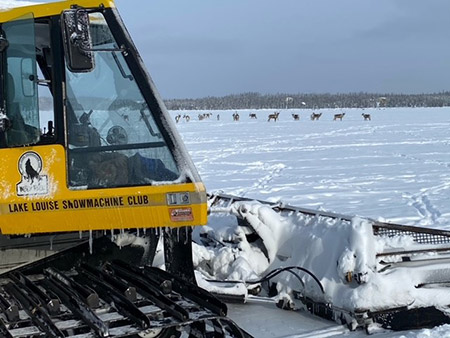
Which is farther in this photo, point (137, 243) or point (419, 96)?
point (419, 96)

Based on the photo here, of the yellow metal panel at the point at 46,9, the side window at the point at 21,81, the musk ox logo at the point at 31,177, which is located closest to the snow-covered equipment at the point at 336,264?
the musk ox logo at the point at 31,177

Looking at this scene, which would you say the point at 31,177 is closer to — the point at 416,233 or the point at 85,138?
the point at 85,138

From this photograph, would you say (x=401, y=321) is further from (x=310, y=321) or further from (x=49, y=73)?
(x=49, y=73)

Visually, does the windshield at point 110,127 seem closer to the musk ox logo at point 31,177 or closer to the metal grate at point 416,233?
the musk ox logo at point 31,177

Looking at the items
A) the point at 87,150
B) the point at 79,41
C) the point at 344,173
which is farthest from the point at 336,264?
the point at 344,173

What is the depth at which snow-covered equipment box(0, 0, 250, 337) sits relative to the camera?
3.70 m

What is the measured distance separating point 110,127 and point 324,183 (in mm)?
10526

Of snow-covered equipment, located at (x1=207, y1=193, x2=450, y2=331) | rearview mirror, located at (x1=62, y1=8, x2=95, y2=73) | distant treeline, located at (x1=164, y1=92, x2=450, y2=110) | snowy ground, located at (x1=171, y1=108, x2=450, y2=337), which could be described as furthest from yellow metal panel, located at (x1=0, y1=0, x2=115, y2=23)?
distant treeline, located at (x1=164, y1=92, x2=450, y2=110)

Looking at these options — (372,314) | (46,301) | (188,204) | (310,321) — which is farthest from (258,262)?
(46,301)

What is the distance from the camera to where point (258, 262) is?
5.80 metres

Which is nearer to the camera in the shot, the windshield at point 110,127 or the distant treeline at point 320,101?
the windshield at point 110,127

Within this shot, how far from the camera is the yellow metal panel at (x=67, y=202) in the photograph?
3699mm

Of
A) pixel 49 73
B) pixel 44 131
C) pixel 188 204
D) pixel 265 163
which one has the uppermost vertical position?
pixel 49 73

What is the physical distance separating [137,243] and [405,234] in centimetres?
230
